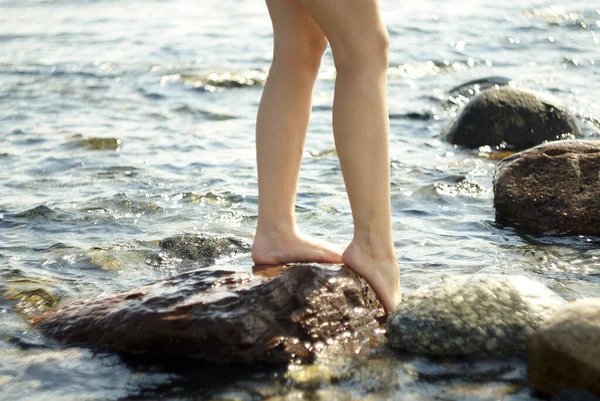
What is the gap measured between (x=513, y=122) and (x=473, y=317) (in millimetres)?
4488

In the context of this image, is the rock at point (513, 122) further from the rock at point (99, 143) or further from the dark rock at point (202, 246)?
the dark rock at point (202, 246)

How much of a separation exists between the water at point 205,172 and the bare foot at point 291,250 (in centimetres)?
53

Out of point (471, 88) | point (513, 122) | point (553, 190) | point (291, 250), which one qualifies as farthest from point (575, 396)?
point (471, 88)

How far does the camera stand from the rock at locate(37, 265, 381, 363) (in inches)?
117

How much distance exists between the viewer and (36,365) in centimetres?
297

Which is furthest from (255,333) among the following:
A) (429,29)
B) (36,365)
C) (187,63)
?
(429,29)

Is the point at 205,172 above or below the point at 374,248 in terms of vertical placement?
below

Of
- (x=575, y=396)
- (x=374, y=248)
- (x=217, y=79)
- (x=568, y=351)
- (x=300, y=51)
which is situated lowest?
(x=575, y=396)

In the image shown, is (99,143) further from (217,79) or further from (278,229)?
(278,229)

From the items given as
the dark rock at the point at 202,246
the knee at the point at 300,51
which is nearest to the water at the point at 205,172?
the dark rock at the point at 202,246

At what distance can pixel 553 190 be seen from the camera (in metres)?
4.77

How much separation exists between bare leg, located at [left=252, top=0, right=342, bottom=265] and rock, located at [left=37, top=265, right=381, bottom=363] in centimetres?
24

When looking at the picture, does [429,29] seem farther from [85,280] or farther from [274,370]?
[274,370]

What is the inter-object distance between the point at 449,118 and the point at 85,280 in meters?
4.87
